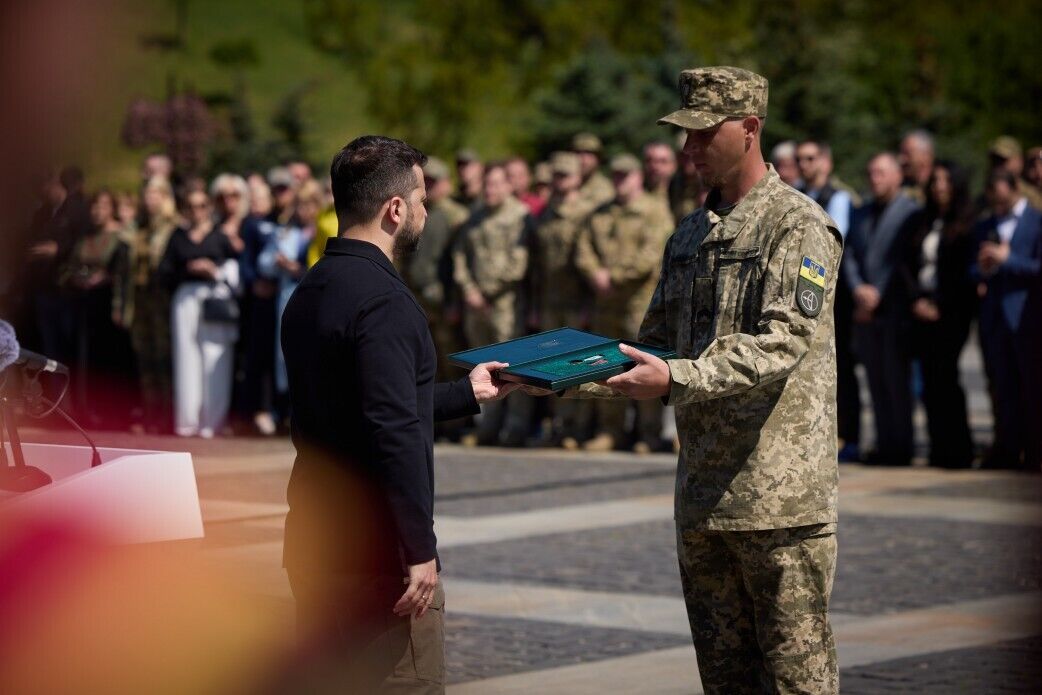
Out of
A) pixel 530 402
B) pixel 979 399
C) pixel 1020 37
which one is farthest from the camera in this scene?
pixel 1020 37

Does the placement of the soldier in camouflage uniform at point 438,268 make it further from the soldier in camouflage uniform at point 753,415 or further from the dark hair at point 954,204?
the soldier in camouflage uniform at point 753,415

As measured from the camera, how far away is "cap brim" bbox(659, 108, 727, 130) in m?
4.79

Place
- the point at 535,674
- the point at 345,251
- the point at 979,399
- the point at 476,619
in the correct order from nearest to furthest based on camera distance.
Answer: the point at 345,251 < the point at 535,674 < the point at 476,619 < the point at 979,399

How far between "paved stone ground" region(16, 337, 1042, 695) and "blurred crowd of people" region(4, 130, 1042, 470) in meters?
0.82

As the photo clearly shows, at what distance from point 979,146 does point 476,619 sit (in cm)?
3982

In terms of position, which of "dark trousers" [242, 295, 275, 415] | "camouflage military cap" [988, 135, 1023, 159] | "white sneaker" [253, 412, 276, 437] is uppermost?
"camouflage military cap" [988, 135, 1023, 159]

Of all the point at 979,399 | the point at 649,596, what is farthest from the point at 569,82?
the point at 649,596

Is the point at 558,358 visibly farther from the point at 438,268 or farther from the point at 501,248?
the point at 438,268

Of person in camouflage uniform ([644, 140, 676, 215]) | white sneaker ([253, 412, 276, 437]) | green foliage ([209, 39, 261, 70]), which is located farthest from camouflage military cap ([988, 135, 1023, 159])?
green foliage ([209, 39, 261, 70])

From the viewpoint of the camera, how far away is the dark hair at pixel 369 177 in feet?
14.9

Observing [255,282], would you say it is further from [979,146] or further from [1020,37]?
[1020,37]

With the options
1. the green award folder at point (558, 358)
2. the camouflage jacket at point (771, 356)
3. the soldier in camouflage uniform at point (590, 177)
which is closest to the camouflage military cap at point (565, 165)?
the soldier in camouflage uniform at point (590, 177)

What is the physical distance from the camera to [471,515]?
11578 mm

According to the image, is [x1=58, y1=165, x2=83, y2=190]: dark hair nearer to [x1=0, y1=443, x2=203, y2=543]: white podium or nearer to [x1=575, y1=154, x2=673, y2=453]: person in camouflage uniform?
[x1=0, y1=443, x2=203, y2=543]: white podium
